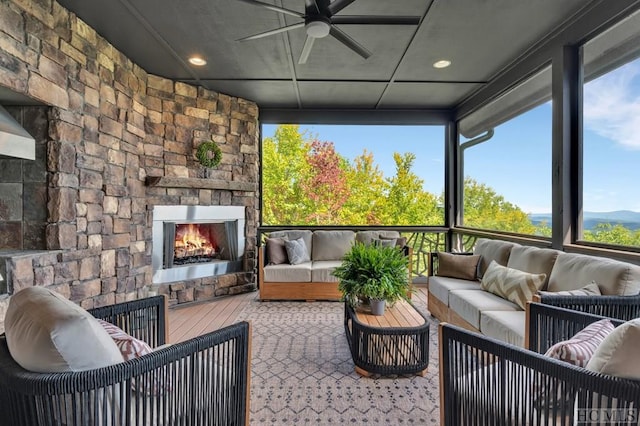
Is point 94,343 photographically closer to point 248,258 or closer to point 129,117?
point 129,117

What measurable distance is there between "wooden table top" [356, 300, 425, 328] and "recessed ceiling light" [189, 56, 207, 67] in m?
3.05

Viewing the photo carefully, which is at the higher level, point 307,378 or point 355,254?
point 355,254

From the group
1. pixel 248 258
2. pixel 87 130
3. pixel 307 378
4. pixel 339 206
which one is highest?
pixel 87 130

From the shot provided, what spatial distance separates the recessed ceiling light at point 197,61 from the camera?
3457 mm

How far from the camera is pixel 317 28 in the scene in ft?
7.75

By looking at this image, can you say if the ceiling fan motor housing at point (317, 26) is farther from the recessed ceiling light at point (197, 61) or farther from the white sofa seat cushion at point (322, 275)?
the white sofa seat cushion at point (322, 275)

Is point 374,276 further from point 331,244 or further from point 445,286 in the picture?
point 331,244

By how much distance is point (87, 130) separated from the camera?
289 centimetres

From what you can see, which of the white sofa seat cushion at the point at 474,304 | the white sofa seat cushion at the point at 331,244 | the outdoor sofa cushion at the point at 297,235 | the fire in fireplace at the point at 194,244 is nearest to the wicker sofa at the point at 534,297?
the white sofa seat cushion at the point at 474,304

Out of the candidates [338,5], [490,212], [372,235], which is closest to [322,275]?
[372,235]

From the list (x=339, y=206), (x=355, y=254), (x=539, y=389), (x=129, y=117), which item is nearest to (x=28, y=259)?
(x=129, y=117)

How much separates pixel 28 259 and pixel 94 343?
1848mm

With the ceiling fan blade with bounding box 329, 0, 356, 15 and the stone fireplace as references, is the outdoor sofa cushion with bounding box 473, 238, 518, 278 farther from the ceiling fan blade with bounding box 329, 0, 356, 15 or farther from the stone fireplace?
the stone fireplace

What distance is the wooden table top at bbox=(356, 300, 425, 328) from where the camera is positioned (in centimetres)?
236
